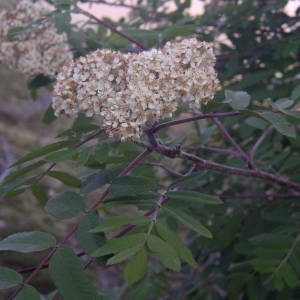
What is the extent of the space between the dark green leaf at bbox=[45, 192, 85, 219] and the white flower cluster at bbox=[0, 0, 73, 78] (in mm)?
655

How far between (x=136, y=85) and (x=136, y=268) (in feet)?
1.22

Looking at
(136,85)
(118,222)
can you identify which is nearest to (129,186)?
(118,222)

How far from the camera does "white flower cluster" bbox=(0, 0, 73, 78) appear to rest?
1.67 metres

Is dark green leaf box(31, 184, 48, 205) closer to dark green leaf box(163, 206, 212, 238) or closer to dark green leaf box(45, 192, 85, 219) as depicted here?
dark green leaf box(45, 192, 85, 219)

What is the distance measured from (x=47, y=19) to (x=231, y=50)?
80 centimetres

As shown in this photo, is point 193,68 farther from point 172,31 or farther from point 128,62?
point 172,31

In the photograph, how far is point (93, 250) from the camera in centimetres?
105

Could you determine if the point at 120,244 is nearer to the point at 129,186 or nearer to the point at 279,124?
the point at 129,186

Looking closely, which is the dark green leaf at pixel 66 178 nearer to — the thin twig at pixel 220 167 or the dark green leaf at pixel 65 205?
the dark green leaf at pixel 65 205

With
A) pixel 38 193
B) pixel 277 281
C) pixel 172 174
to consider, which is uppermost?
pixel 38 193

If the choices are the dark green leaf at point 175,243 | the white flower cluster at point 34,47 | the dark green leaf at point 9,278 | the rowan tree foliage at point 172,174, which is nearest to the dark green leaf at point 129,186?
the rowan tree foliage at point 172,174

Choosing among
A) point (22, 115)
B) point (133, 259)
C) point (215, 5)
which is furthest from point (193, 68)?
point (22, 115)

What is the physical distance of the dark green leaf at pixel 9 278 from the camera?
1020 mm

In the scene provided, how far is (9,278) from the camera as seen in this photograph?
103 centimetres
